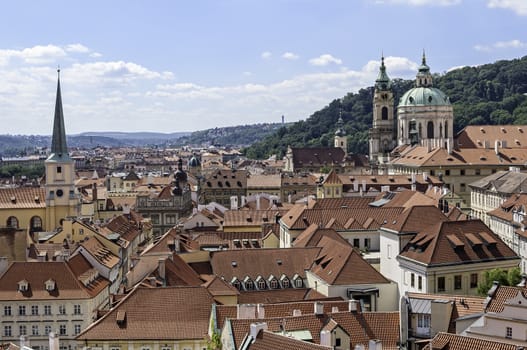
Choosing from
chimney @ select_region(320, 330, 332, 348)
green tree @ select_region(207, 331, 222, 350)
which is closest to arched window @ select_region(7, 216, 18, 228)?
green tree @ select_region(207, 331, 222, 350)

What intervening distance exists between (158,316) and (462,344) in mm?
19435

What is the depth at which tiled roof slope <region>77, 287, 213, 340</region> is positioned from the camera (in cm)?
4334

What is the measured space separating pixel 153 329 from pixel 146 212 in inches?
2347

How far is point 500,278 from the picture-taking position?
49812 mm

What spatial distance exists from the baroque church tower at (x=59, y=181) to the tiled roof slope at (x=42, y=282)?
37.7 metres

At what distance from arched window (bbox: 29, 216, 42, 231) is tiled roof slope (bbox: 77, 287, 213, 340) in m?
50.2

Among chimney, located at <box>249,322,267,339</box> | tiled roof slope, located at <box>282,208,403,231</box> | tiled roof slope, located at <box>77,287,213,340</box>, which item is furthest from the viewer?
tiled roof slope, located at <box>282,208,403,231</box>

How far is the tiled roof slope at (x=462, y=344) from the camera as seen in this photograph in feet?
95.3

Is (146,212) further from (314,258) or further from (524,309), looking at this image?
(524,309)

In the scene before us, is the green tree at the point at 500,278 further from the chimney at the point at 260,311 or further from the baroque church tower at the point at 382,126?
the baroque church tower at the point at 382,126

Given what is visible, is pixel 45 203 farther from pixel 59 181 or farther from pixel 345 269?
pixel 345 269

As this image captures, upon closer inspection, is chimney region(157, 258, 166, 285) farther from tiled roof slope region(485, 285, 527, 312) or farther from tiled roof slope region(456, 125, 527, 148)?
tiled roof slope region(456, 125, 527, 148)

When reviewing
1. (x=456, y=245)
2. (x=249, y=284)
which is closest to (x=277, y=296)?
(x=249, y=284)

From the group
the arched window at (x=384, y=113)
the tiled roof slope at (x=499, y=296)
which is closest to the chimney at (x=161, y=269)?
the tiled roof slope at (x=499, y=296)
